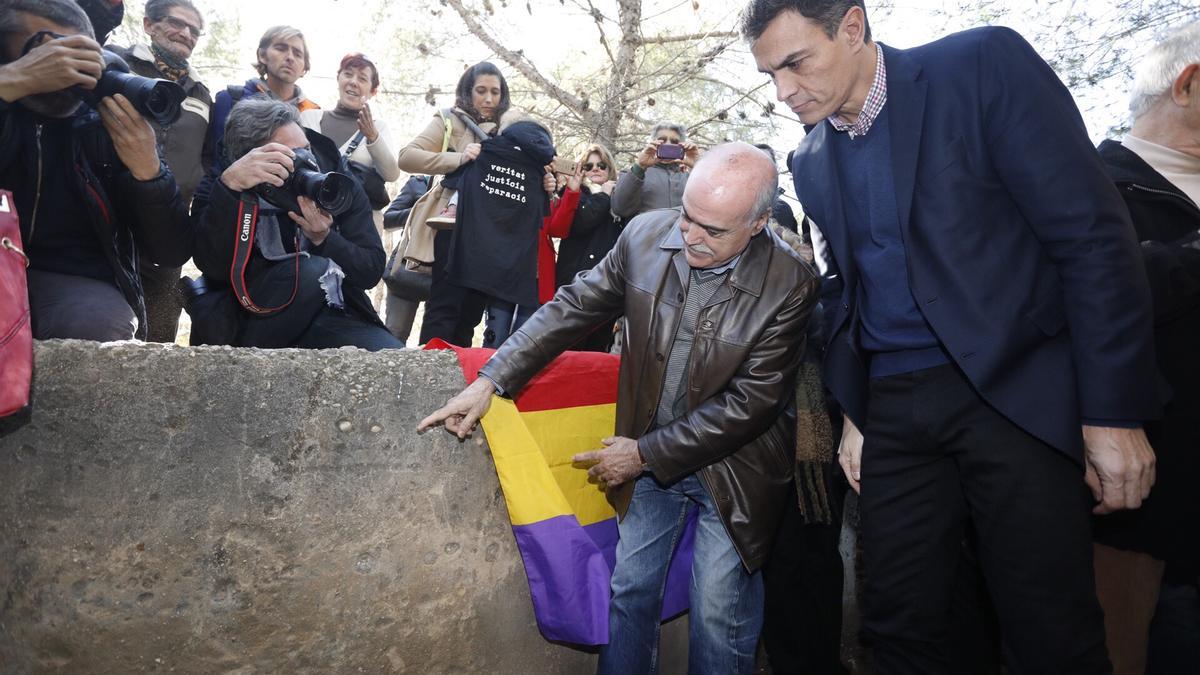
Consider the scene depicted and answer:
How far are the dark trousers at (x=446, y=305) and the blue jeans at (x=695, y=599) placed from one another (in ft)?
5.86

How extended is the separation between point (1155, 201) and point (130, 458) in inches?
106

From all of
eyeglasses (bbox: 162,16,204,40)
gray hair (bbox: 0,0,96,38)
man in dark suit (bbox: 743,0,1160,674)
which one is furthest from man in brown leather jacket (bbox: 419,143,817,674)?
eyeglasses (bbox: 162,16,204,40)

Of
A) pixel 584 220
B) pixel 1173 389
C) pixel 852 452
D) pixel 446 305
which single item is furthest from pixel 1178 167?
pixel 446 305

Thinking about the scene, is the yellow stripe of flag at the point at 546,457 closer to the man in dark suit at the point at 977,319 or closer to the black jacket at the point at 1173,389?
the man in dark suit at the point at 977,319

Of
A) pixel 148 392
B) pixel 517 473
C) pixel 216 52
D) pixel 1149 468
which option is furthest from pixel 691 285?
pixel 216 52

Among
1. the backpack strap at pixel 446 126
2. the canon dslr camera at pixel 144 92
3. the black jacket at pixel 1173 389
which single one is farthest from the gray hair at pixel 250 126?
the black jacket at pixel 1173 389

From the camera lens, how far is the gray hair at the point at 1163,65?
79.9 inches

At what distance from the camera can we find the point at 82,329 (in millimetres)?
2260

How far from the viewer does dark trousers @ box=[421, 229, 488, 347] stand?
3.81m

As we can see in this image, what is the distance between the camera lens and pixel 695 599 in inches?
90.8

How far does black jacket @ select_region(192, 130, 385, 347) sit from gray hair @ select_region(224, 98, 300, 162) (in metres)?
0.08

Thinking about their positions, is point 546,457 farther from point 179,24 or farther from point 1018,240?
point 179,24

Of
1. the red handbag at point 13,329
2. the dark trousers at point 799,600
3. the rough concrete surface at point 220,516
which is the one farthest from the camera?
the dark trousers at point 799,600

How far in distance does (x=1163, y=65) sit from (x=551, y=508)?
2.04 metres
